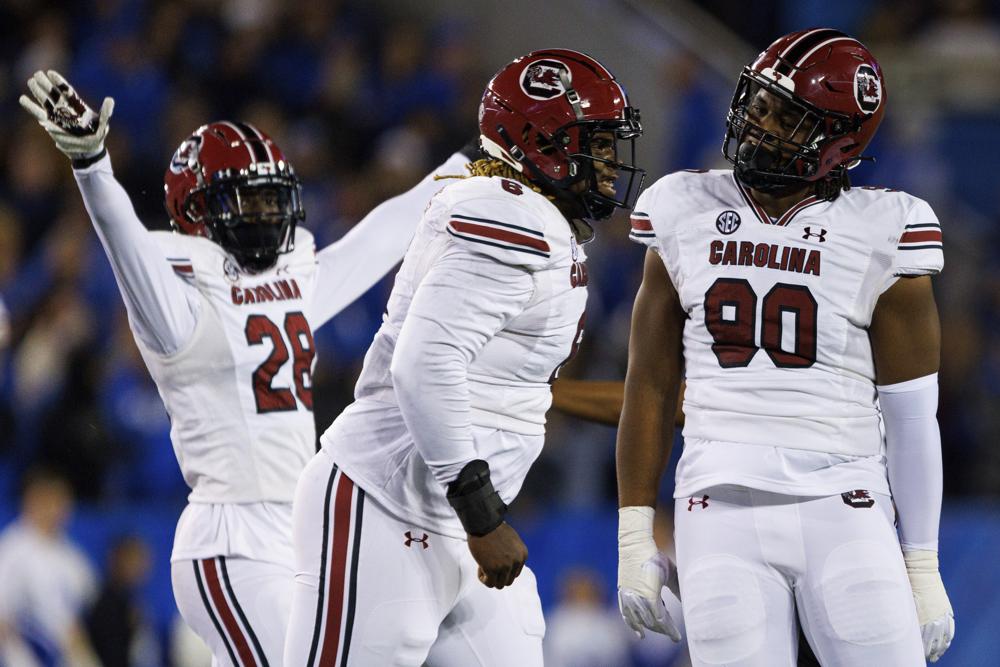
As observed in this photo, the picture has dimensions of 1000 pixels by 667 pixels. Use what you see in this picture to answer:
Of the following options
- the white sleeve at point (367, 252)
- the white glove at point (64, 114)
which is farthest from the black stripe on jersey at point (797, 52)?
the white glove at point (64, 114)

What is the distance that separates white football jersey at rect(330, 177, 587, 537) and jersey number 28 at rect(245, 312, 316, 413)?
82 centimetres

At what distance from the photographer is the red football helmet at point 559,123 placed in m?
3.39

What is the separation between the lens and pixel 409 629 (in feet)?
10.6

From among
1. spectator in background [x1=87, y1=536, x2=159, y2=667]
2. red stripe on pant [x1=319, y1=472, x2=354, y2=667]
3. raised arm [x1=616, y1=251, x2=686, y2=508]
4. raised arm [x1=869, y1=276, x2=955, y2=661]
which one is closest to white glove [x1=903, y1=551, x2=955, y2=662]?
raised arm [x1=869, y1=276, x2=955, y2=661]

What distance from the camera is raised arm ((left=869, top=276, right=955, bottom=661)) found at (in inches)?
126

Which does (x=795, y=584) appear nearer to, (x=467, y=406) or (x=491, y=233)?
(x=467, y=406)

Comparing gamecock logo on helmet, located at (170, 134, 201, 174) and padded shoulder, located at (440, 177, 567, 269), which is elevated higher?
padded shoulder, located at (440, 177, 567, 269)

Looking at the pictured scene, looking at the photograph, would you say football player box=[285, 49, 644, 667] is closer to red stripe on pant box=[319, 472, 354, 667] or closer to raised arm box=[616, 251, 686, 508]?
red stripe on pant box=[319, 472, 354, 667]

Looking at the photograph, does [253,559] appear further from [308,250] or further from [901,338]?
[901,338]

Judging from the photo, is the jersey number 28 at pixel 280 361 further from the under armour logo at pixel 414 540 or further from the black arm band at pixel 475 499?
the black arm band at pixel 475 499

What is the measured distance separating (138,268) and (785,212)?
67.5 inches

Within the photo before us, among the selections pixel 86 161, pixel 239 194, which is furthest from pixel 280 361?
pixel 86 161

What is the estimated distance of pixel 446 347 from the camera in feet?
10.1

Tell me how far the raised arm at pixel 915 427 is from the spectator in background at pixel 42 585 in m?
4.41
